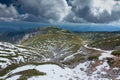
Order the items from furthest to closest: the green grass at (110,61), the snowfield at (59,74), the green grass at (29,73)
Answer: the green grass at (110,61) → the snowfield at (59,74) → the green grass at (29,73)

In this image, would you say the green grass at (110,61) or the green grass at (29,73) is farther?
the green grass at (110,61)

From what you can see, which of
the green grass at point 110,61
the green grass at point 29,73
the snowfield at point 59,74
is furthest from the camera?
the green grass at point 110,61

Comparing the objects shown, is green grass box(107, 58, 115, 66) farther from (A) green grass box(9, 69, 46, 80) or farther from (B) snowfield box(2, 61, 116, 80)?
(A) green grass box(9, 69, 46, 80)

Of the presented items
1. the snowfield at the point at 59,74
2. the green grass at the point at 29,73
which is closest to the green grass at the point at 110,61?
the snowfield at the point at 59,74

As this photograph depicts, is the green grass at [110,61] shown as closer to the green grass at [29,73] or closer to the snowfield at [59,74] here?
the snowfield at [59,74]

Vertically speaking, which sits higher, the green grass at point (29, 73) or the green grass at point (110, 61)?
the green grass at point (110, 61)

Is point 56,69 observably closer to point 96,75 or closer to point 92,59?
point 96,75

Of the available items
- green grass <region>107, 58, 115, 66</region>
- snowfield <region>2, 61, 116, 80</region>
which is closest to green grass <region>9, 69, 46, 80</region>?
snowfield <region>2, 61, 116, 80</region>

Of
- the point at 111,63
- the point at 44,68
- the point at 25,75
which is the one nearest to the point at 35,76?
the point at 25,75

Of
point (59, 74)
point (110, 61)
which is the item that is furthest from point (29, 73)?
point (110, 61)

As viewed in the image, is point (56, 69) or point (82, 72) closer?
point (56, 69)

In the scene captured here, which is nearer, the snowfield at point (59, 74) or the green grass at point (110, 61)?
the snowfield at point (59, 74)
